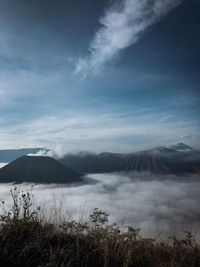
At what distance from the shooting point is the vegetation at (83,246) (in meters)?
2.80

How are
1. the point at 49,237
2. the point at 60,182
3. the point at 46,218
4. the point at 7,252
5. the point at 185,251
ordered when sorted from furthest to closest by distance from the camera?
the point at 60,182, the point at 46,218, the point at 49,237, the point at 185,251, the point at 7,252

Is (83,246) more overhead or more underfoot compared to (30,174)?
more overhead

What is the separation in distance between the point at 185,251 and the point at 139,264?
0.92 m

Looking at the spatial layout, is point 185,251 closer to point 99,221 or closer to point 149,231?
point 149,231

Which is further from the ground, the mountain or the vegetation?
the vegetation

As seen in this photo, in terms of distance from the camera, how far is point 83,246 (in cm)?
321

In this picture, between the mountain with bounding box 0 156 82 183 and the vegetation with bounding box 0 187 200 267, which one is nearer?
the vegetation with bounding box 0 187 200 267

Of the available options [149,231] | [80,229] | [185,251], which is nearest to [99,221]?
[80,229]

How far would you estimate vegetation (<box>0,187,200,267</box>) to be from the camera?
110 inches

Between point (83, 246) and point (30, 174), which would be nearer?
point (83, 246)

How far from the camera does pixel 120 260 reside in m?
2.98

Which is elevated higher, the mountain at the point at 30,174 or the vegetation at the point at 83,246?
the vegetation at the point at 83,246

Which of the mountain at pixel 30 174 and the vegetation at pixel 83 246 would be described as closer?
the vegetation at pixel 83 246

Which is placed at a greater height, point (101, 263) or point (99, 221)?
point (99, 221)
